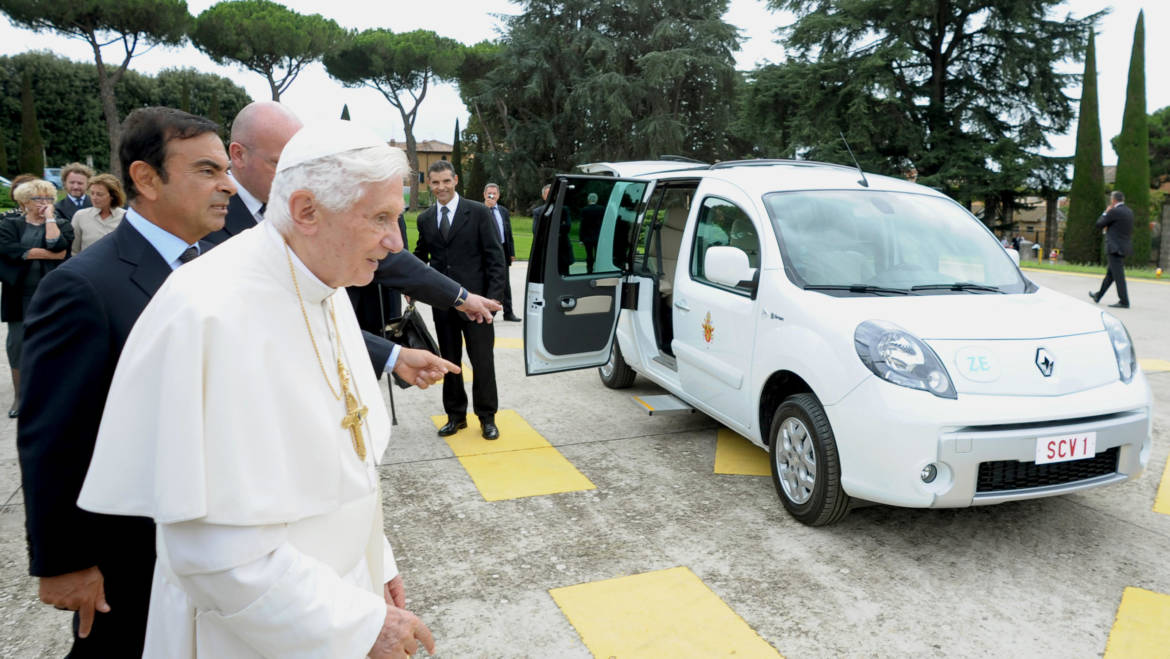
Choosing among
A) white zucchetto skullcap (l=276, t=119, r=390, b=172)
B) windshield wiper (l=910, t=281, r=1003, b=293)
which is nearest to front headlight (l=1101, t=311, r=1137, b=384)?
windshield wiper (l=910, t=281, r=1003, b=293)

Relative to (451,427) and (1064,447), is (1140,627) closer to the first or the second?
(1064,447)

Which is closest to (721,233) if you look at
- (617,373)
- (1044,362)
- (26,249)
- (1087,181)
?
(1044,362)

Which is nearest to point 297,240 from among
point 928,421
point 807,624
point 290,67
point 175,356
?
point 175,356

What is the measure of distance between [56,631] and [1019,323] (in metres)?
4.18

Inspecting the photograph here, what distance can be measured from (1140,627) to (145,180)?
143 inches

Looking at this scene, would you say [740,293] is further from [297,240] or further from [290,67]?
[290,67]

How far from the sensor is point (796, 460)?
3828 mm

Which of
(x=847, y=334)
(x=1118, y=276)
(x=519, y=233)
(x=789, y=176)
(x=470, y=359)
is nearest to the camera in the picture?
(x=847, y=334)

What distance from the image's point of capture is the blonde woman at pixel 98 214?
5648 mm

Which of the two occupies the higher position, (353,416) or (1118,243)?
(353,416)

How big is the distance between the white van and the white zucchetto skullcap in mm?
2654

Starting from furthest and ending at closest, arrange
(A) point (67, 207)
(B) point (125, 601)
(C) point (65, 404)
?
(A) point (67, 207)
(B) point (125, 601)
(C) point (65, 404)

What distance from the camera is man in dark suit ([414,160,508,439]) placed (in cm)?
536

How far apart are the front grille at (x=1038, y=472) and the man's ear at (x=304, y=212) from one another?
9.75 ft
